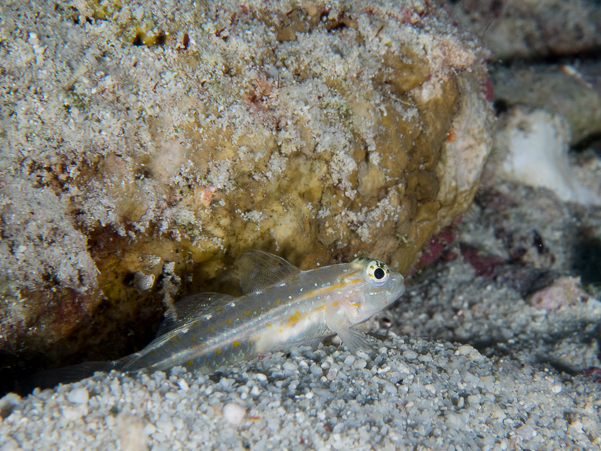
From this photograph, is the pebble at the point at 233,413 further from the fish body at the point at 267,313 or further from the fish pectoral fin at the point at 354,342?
the fish pectoral fin at the point at 354,342

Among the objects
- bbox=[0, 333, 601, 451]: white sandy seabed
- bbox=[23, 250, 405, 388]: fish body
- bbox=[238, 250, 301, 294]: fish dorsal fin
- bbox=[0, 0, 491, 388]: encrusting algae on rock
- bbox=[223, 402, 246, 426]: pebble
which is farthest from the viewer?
bbox=[238, 250, 301, 294]: fish dorsal fin

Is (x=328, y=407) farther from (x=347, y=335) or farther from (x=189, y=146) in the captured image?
(x=189, y=146)

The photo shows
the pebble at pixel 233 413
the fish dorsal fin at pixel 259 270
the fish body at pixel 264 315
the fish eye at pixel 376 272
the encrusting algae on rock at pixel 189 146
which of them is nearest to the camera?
the pebble at pixel 233 413

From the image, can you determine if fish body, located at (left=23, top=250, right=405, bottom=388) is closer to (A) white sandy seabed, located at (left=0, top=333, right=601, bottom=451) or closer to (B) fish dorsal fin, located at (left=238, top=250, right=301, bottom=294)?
(B) fish dorsal fin, located at (left=238, top=250, right=301, bottom=294)

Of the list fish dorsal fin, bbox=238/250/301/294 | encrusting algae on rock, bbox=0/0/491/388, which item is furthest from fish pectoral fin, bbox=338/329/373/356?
encrusting algae on rock, bbox=0/0/491/388

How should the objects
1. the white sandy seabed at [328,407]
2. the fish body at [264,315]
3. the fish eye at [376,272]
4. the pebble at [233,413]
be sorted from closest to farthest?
1. the white sandy seabed at [328,407]
2. the pebble at [233,413]
3. the fish body at [264,315]
4. the fish eye at [376,272]

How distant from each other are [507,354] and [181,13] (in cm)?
416

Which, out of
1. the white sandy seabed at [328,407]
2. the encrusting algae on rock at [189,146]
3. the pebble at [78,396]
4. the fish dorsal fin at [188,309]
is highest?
the encrusting algae on rock at [189,146]

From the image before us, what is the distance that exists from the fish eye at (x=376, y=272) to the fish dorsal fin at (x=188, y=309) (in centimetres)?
122

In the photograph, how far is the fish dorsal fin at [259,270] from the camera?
2891 mm

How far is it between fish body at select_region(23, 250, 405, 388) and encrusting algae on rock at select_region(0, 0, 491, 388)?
1.07ft

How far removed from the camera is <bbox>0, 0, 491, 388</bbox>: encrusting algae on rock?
2434 mm

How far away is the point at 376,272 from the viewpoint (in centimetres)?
312

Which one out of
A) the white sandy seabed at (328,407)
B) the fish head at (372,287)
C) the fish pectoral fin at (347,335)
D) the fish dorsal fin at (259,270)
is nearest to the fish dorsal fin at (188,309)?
the fish dorsal fin at (259,270)
